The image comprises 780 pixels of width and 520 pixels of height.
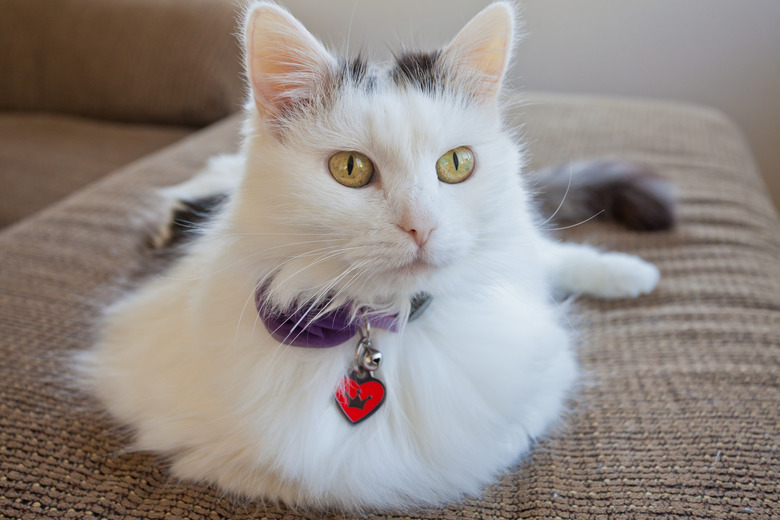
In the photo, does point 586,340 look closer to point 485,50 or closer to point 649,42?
point 485,50

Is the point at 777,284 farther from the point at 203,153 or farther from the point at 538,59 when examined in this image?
the point at 538,59

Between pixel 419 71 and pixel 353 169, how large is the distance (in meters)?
0.20

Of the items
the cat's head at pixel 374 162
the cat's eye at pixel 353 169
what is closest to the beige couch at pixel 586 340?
the cat's head at pixel 374 162

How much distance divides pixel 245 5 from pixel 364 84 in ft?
0.73

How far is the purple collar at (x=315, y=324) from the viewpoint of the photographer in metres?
0.79

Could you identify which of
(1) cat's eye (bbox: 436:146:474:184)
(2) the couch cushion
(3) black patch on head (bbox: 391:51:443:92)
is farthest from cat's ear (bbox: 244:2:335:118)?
(2) the couch cushion

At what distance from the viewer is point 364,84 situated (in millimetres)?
801

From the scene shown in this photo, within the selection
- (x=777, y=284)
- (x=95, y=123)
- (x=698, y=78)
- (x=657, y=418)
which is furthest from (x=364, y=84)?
(x=698, y=78)

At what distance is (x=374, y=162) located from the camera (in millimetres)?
748

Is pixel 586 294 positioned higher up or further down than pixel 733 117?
further down

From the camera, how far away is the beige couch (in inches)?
32.7

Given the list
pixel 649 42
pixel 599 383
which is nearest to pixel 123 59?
pixel 599 383

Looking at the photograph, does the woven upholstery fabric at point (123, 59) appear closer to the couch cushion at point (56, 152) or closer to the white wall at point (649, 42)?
the couch cushion at point (56, 152)

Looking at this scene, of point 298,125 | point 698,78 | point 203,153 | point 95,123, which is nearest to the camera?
point 298,125
